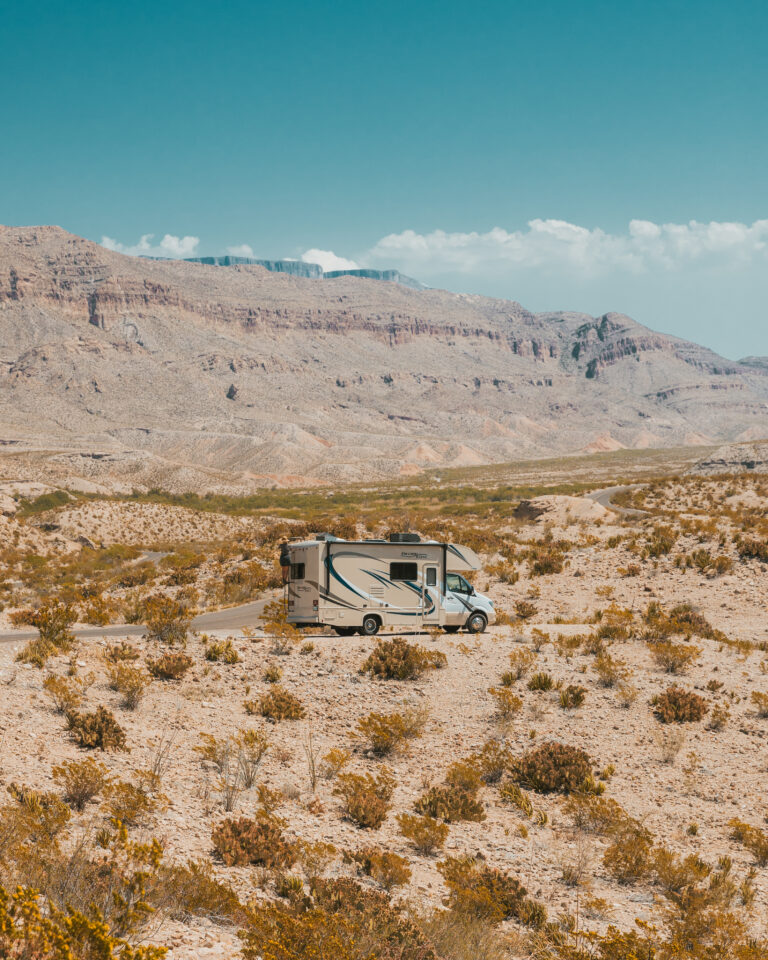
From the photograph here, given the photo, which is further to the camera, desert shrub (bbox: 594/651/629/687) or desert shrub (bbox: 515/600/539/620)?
desert shrub (bbox: 515/600/539/620)

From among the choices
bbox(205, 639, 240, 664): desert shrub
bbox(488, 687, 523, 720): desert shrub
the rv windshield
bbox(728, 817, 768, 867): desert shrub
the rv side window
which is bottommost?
bbox(728, 817, 768, 867): desert shrub

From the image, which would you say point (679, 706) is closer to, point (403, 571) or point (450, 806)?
point (450, 806)

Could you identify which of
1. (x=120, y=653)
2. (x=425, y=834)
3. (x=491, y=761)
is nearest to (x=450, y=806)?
(x=425, y=834)

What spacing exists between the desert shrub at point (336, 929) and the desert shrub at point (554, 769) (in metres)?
5.17

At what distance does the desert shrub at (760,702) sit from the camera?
590 inches

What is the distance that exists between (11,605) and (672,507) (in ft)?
127

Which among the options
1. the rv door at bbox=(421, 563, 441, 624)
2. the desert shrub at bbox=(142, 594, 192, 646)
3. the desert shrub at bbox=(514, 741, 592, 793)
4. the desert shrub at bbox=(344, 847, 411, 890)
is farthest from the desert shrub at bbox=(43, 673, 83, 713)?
the rv door at bbox=(421, 563, 441, 624)

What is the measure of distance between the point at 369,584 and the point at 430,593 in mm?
1965

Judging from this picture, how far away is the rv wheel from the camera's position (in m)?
20.8

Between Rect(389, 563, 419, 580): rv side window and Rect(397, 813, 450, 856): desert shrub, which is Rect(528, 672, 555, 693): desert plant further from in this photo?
Rect(397, 813, 450, 856): desert shrub

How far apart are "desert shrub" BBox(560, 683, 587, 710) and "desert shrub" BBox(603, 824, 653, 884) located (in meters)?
4.88

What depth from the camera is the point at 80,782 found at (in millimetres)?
9641

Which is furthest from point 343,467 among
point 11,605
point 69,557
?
point 11,605

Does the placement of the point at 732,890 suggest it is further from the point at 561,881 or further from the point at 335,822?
the point at 335,822
